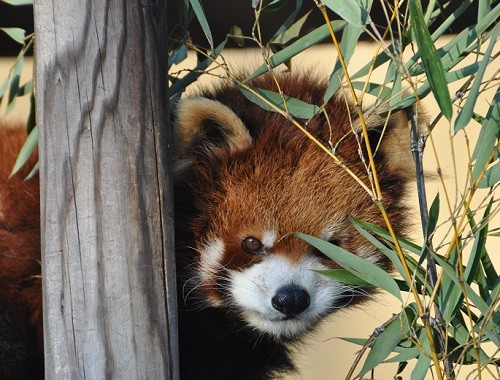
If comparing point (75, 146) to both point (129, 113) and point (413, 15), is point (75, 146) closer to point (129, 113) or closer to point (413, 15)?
point (129, 113)

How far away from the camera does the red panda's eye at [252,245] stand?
2258mm

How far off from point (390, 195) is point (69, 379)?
3.81ft

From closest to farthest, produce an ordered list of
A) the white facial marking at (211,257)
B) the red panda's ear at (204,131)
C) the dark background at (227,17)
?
the red panda's ear at (204,131)
the white facial marking at (211,257)
the dark background at (227,17)

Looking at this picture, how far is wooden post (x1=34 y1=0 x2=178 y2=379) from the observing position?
165cm

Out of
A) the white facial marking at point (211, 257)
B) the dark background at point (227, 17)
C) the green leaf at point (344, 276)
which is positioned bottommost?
the green leaf at point (344, 276)

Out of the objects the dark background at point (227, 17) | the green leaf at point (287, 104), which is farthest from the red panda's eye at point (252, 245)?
the dark background at point (227, 17)

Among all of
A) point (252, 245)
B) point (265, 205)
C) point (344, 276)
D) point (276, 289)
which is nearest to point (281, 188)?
point (265, 205)

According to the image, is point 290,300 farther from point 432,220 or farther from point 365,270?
point 432,220

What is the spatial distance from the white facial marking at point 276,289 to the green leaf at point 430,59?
706 millimetres

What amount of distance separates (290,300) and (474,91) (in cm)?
81

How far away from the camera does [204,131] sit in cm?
229

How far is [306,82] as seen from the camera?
252 cm

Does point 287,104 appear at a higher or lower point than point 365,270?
higher

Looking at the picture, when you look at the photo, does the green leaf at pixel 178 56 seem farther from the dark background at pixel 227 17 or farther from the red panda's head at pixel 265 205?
the dark background at pixel 227 17
